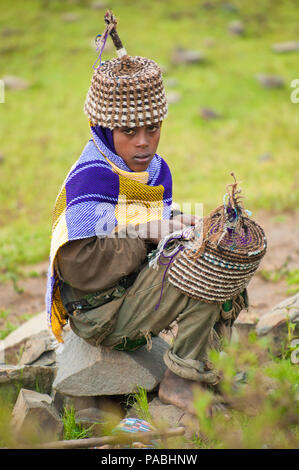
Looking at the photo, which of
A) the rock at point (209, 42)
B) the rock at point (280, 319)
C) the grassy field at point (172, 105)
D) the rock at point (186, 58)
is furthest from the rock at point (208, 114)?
Answer: the rock at point (280, 319)

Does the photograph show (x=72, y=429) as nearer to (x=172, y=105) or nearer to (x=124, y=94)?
(x=124, y=94)

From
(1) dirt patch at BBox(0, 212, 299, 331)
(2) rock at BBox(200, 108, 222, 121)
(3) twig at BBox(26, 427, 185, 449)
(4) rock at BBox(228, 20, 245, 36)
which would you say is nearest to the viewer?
(3) twig at BBox(26, 427, 185, 449)

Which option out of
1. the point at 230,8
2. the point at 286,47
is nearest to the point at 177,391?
the point at 286,47

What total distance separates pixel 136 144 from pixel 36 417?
4.90 ft

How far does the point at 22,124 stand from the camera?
32.9 ft

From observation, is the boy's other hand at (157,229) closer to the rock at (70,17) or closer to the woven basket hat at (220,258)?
the woven basket hat at (220,258)

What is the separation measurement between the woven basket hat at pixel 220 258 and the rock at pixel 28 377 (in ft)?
3.57

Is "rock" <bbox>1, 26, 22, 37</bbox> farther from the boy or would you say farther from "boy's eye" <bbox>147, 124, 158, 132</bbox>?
"boy's eye" <bbox>147, 124, 158, 132</bbox>

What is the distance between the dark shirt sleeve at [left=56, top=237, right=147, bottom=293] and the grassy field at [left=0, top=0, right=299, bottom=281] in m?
3.10

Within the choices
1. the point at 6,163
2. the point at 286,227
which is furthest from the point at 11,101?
the point at 286,227

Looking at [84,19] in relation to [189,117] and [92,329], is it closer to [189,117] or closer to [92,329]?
[189,117]

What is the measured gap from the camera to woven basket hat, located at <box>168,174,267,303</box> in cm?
284

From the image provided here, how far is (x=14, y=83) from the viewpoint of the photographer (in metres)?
11.3

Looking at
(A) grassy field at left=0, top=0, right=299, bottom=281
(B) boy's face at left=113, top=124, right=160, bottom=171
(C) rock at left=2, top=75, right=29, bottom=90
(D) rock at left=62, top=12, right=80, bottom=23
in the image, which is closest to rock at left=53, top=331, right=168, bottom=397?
(B) boy's face at left=113, top=124, right=160, bottom=171
